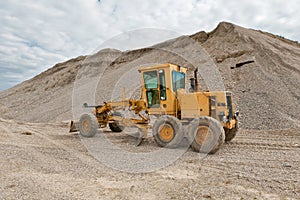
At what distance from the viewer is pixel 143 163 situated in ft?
17.5

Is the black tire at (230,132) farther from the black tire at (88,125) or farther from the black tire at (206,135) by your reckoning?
the black tire at (88,125)

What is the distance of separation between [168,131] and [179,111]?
0.82 m

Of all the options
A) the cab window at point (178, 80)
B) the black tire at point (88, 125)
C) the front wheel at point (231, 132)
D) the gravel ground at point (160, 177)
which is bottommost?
the gravel ground at point (160, 177)

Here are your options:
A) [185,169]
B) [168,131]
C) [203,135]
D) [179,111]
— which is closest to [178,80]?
[179,111]

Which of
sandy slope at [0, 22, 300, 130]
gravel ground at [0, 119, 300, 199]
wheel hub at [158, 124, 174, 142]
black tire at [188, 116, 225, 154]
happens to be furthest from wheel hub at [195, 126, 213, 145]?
sandy slope at [0, 22, 300, 130]

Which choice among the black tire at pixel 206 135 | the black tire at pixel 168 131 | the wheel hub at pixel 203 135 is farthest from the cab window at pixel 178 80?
the wheel hub at pixel 203 135

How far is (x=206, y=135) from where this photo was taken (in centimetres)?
614

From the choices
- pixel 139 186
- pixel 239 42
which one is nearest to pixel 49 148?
pixel 139 186

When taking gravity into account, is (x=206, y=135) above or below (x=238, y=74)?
below

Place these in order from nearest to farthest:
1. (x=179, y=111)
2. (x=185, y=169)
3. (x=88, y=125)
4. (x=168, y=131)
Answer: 1. (x=185, y=169)
2. (x=168, y=131)
3. (x=179, y=111)
4. (x=88, y=125)

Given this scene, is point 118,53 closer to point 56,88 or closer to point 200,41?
point 56,88

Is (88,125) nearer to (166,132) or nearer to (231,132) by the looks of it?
(166,132)

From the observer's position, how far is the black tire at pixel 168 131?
21.8 feet

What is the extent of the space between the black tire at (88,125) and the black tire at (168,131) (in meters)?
2.91
